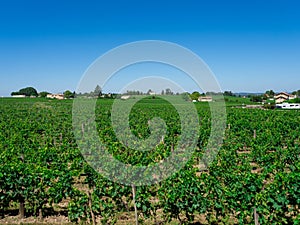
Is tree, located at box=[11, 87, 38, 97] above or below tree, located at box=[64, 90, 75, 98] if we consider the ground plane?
above

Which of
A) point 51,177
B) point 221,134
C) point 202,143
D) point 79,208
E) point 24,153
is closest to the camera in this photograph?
point 79,208

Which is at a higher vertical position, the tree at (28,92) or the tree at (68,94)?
the tree at (28,92)

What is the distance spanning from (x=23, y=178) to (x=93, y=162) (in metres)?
2.57

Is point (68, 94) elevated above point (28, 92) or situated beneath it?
situated beneath

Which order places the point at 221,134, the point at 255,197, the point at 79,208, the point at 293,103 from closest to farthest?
the point at 255,197 → the point at 79,208 → the point at 221,134 → the point at 293,103

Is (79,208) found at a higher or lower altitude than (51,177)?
lower

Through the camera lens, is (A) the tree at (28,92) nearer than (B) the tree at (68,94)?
No

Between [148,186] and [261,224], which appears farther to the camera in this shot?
[148,186]

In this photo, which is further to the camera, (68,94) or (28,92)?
(28,92)

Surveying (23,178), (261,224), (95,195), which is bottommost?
(261,224)

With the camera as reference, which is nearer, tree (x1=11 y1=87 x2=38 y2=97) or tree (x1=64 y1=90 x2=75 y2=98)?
tree (x1=64 y1=90 x2=75 y2=98)

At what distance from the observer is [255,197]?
7.48m

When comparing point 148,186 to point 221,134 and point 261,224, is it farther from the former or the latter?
point 221,134

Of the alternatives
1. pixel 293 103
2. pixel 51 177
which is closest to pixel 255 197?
pixel 51 177
